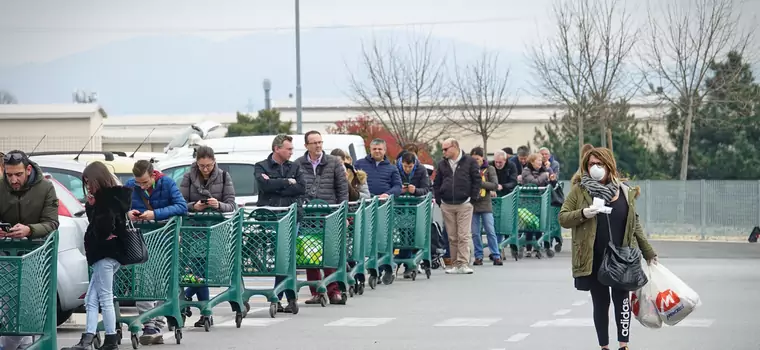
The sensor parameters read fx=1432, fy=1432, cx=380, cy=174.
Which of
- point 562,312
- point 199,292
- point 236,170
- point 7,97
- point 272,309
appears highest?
point 7,97

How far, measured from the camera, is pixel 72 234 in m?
12.5

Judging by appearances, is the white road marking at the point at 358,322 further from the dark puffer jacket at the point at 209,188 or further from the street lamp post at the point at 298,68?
the street lamp post at the point at 298,68

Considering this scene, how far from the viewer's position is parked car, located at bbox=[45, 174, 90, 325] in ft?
→ 40.1

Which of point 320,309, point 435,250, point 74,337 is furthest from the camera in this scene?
point 435,250

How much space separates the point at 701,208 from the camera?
1377 inches

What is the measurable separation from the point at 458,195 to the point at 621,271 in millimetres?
11047

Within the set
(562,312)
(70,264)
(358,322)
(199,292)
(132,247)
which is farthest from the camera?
(562,312)

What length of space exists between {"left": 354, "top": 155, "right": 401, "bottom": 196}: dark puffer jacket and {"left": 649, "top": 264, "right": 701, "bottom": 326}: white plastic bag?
9.32m

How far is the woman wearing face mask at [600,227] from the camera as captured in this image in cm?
1079

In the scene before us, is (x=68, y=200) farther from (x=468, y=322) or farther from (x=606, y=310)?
(x=606, y=310)

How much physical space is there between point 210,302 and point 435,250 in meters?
9.26

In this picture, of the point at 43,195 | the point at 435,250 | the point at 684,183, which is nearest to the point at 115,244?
the point at 43,195

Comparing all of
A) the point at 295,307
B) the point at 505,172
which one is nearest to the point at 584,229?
the point at 295,307

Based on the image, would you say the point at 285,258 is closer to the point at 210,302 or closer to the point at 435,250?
the point at 210,302
